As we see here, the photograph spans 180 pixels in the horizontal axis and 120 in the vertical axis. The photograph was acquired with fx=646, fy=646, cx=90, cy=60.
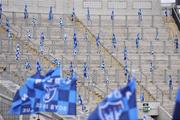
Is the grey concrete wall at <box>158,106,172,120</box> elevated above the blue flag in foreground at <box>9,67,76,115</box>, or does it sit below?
below

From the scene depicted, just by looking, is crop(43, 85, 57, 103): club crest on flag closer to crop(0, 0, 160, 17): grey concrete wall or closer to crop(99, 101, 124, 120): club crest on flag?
crop(99, 101, 124, 120): club crest on flag

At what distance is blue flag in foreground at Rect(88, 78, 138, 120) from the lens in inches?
357

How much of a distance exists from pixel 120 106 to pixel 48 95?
3.16 m

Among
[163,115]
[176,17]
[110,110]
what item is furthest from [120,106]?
[176,17]

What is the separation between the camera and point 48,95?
12.1m

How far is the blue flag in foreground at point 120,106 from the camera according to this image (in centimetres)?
906

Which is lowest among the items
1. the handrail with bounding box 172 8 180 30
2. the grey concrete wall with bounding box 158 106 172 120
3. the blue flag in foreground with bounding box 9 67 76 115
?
the grey concrete wall with bounding box 158 106 172 120

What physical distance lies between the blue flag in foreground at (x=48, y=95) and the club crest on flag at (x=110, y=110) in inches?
92.8

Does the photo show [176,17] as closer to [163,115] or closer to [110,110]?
[163,115]

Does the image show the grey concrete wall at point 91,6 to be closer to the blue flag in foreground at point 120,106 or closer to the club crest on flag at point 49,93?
the club crest on flag at point 49,93

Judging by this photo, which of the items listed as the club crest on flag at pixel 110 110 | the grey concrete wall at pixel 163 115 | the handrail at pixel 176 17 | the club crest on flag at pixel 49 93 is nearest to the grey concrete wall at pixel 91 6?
the handrail at pixel 176 17

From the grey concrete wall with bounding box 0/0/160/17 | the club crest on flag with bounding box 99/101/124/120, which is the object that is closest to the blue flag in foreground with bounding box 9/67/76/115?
the club crest on flag with bounding box 99/101/124/120

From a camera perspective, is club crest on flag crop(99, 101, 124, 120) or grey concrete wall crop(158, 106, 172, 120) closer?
club crest on flag crop(99, 101, 124, 120)

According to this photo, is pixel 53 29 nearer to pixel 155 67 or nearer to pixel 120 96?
pixel 155 67
